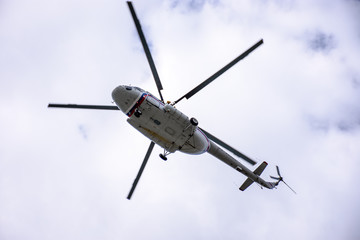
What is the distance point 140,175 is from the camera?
16.7 metres

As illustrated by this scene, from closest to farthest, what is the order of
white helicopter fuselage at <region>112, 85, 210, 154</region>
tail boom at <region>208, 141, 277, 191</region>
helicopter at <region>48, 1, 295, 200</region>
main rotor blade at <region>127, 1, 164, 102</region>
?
1. main rotor blade at <region>127, 1, 164, 102</region>
2. helicopter at <region>48, 1, 295, 200</region>
3. white helicopter fuselage at <region>112, 85, 210, 154</region>
4. tail boom at <region>208, 141, 277, 191</region>

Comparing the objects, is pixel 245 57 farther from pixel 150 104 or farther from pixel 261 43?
pixel 150 104

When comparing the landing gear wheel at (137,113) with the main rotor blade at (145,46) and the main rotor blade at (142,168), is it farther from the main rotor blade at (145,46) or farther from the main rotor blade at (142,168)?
the main rotor blade at (142,168)

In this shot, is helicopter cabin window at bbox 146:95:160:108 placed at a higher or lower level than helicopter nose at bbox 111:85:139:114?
higher

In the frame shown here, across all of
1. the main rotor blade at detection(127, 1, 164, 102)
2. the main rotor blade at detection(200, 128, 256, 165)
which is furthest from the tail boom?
the main rotor blade at detection(127, 1, 164, 102)

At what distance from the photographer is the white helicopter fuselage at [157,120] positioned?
14781mm

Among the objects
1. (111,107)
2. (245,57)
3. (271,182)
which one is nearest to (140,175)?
(111,107)

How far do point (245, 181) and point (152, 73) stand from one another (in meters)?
10.9

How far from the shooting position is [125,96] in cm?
1468

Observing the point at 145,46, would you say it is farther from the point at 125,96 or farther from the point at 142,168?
the point at 142,168

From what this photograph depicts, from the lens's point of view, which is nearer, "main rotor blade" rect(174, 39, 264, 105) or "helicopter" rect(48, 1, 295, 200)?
"main rotor blade" rect(174, 39, 264, 105)

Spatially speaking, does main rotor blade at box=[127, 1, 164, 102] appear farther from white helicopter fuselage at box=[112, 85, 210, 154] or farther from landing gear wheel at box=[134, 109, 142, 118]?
landing gear wheel at box=[134, 109, 142, 118]

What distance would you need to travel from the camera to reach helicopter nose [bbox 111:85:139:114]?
48.2 feet

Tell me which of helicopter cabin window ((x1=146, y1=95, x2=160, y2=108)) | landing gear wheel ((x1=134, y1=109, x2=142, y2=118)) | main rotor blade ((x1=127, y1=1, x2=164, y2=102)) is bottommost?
landing gear wheel ((x1=134, y1=109, x2=142, y2=118))
